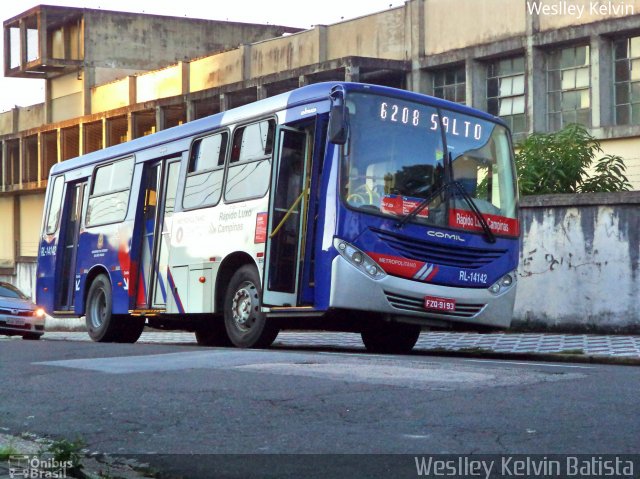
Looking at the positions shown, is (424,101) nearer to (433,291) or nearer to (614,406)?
(433,291)

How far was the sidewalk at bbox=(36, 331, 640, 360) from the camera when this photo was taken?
1554 centimetres

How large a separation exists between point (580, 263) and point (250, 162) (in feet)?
22.8

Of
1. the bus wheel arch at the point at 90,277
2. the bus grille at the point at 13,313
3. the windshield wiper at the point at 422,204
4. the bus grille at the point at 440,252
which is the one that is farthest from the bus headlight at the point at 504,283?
the bus grille at the point at 13,313

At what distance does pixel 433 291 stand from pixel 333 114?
241cm

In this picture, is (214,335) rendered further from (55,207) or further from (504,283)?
(504,283)

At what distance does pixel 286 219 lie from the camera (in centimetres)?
1540

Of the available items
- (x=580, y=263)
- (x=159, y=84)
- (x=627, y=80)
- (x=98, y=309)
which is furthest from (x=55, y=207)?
(x=159, y=84)

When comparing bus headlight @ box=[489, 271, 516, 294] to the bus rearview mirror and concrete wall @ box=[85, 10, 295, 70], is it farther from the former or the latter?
concrete wall @ box=[85, 10, 295, 70]

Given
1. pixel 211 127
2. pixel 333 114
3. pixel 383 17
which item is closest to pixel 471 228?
pixel 333 114

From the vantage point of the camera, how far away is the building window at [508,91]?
36094mm

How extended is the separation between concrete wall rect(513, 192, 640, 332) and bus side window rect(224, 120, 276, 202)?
6.74 m

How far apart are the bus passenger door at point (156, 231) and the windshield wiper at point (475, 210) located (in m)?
4.88

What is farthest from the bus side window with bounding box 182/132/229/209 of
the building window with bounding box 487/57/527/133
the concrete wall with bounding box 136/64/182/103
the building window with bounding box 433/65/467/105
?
the concrete wall with bounding box 136/64/182/103

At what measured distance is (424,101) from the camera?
1552cm
